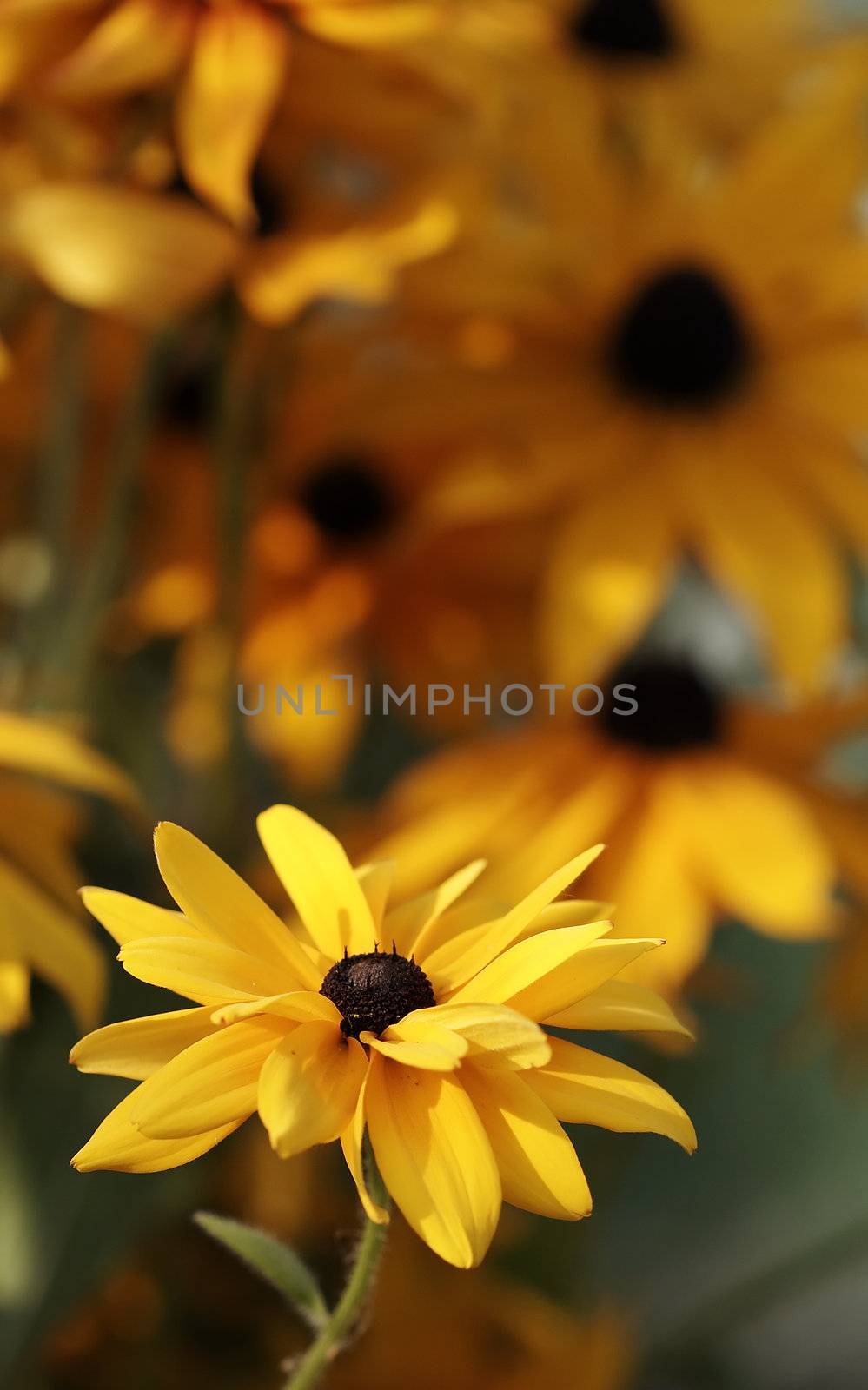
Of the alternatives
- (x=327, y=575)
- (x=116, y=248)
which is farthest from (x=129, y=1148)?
(x=327, y=575)

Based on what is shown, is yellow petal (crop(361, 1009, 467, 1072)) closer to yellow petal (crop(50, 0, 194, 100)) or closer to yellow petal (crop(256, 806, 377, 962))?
yellow petal (crop(256, 806, 377, 962))

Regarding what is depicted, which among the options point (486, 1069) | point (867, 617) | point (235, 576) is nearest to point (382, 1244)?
point (486, 1069)

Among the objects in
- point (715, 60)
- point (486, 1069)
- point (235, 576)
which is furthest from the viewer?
point (715, 60)

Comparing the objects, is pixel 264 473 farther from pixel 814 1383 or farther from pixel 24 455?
pixel 814 1383

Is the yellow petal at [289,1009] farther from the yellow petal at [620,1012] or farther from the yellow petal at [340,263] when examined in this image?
the yellow petal at [340,263]

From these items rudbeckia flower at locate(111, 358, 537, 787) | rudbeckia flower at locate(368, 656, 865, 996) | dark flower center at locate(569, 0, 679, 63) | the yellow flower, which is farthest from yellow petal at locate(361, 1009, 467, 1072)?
dark flower center at locate(569, 0, 679, 63)

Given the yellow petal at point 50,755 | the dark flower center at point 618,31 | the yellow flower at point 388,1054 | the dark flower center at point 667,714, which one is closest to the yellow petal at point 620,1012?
the yellow flower at point 388,1054
